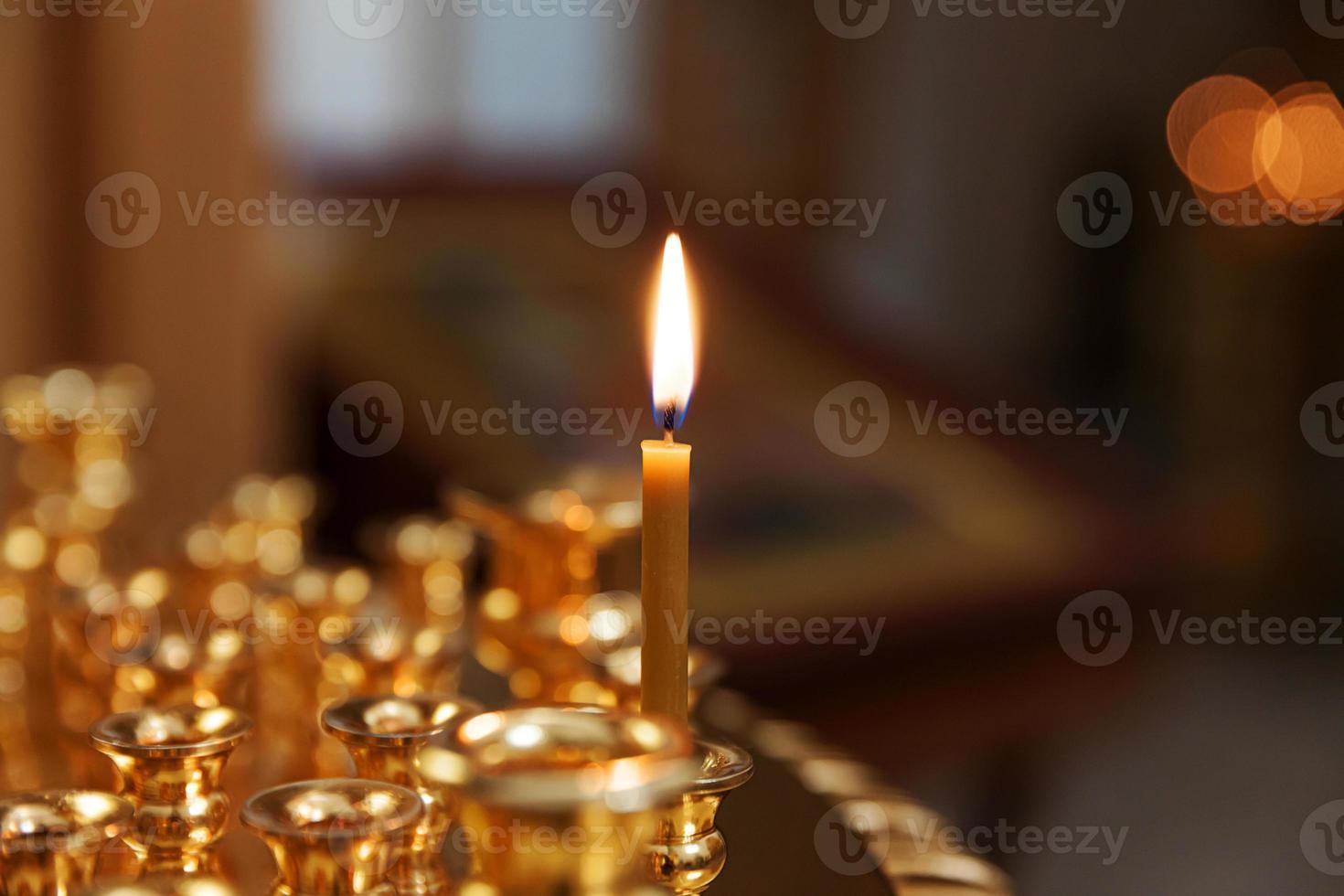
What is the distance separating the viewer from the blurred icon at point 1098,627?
9.27ft

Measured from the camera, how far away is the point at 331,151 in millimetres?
3055

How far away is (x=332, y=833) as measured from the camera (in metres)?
0.29

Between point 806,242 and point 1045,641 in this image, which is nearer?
point 1045,641

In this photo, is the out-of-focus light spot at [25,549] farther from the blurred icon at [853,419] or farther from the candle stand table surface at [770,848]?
the blurred icon at [853,419]

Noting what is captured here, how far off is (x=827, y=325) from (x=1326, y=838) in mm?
1432

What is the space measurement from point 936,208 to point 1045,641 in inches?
60.4

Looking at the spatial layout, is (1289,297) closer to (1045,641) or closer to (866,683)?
(1045,641)

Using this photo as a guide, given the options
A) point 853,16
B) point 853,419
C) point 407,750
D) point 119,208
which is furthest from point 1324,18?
point 407,750

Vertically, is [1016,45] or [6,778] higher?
[1016,45]

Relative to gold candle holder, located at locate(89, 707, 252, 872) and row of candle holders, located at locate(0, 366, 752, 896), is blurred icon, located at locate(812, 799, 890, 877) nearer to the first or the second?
row of candle holders, located at locate(0, 366, 752, 896)

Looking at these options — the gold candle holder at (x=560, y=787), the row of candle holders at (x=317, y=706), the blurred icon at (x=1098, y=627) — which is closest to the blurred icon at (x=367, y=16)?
the blurred icon at (x=1098, y=627)

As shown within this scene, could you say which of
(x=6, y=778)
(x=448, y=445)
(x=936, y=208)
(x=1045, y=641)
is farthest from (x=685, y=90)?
(x=6, y=778)

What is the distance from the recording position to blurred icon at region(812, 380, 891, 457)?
2498 mm

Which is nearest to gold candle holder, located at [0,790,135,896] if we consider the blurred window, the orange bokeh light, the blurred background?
the blurred background
